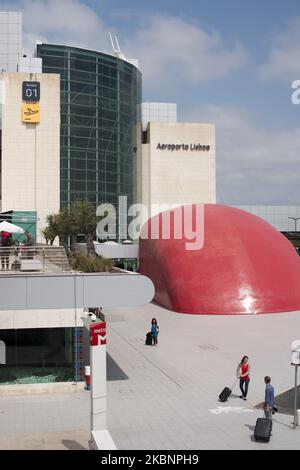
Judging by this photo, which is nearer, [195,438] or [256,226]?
[195,438]

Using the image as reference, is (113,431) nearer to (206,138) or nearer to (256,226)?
(256,226)

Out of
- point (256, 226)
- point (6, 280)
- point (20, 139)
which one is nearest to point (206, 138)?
point (20, 139)

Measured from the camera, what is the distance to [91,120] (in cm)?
5847

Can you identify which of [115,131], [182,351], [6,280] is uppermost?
[115,131]

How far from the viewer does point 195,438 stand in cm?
1090

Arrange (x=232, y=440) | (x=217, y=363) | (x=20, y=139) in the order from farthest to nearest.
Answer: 1. (x=20, y=139)
2. (x=217, y=363)
3. (x=232, y=440)

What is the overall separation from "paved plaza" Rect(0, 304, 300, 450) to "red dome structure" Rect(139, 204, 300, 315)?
451 cm

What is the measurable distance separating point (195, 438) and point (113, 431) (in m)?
1.62

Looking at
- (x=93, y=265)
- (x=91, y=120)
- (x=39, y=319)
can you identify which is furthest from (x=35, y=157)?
(x=39, y=319)

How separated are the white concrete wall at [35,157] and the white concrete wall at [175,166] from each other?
15733 millimetres

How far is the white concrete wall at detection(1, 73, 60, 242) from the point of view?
5244cm

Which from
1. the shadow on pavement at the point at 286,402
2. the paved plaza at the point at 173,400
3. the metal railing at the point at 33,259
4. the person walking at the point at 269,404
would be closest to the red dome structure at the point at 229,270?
the paved plaza at the point at 173,400

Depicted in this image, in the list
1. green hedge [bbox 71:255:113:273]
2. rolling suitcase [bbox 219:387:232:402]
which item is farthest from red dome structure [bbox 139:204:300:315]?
rolling suitcase [bbox 219:387:232:402]

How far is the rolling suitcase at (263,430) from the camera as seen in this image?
419 inches
